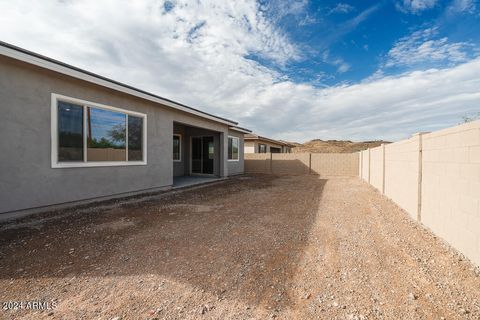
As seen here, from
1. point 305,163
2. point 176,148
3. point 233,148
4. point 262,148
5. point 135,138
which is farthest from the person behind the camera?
point 262,148

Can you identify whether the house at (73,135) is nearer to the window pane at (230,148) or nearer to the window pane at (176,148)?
the window pane at (176,148)

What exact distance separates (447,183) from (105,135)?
293 inches

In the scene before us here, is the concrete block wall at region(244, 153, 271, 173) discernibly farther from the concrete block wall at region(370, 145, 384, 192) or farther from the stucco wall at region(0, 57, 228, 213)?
the stucco wall at region(0, 57, 228, 213)

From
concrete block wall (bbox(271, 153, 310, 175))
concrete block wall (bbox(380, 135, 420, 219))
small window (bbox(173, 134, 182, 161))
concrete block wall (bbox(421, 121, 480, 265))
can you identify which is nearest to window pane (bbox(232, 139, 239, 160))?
small window (bbox(173, 134, 182, 161))

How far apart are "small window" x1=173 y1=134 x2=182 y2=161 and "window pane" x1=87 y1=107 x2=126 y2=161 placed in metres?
5.07

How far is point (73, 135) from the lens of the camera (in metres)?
5.02

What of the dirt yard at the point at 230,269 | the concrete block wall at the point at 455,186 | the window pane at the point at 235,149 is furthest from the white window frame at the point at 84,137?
the concrete block wall at the point at 455,186

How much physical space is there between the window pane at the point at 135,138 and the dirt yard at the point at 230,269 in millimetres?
2484

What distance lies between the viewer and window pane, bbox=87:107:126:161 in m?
5.41

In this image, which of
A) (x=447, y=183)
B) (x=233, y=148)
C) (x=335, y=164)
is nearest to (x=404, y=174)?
(x=447, y=183)

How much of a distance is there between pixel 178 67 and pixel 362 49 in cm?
892

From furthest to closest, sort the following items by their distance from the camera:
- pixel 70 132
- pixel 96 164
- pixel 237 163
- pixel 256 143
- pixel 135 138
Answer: pixel 256 143 < pixel 237 163 < pixel 135 138 < pixel 96 164 < pixel 70 132

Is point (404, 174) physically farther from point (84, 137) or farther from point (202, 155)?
point (202, 155)

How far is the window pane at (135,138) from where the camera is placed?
6.48 metres
